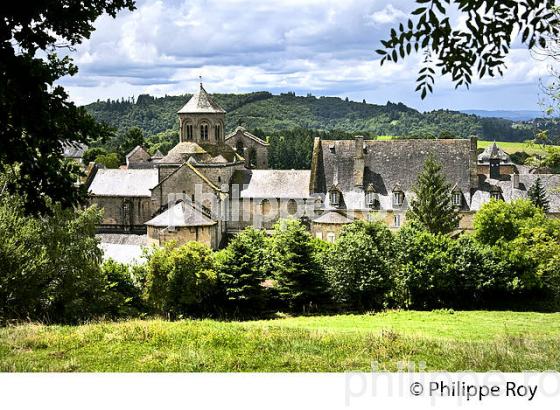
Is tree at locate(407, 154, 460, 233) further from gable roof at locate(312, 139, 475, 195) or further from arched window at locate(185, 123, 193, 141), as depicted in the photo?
arched window at locate(185, 123, 193, 141)

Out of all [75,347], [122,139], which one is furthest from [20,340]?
[122,139]

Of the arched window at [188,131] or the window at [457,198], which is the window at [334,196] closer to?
the window at [457,198]

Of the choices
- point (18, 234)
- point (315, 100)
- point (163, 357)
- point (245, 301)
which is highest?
point (315, 100)

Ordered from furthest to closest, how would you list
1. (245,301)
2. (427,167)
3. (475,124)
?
(475,124) < (427,167) < (245,301)

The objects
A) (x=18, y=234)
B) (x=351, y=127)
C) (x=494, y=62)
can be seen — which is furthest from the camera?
(x=351, y=127)

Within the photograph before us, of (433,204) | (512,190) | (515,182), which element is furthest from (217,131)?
(515,182)

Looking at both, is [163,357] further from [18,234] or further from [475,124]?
[475,124]

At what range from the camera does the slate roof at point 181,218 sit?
38.1 meters

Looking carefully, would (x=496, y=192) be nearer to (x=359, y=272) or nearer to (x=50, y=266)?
(x=359, y=272)

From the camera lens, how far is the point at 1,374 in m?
9.38

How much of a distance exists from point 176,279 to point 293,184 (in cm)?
2157

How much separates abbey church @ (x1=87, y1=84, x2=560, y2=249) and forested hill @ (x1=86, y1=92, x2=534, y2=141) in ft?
283

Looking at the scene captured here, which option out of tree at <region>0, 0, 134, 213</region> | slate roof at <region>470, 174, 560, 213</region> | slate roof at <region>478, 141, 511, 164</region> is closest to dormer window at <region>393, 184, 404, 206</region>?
slate roof at <region>470, 174, 560, 213</region>

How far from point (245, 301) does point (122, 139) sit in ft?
332
